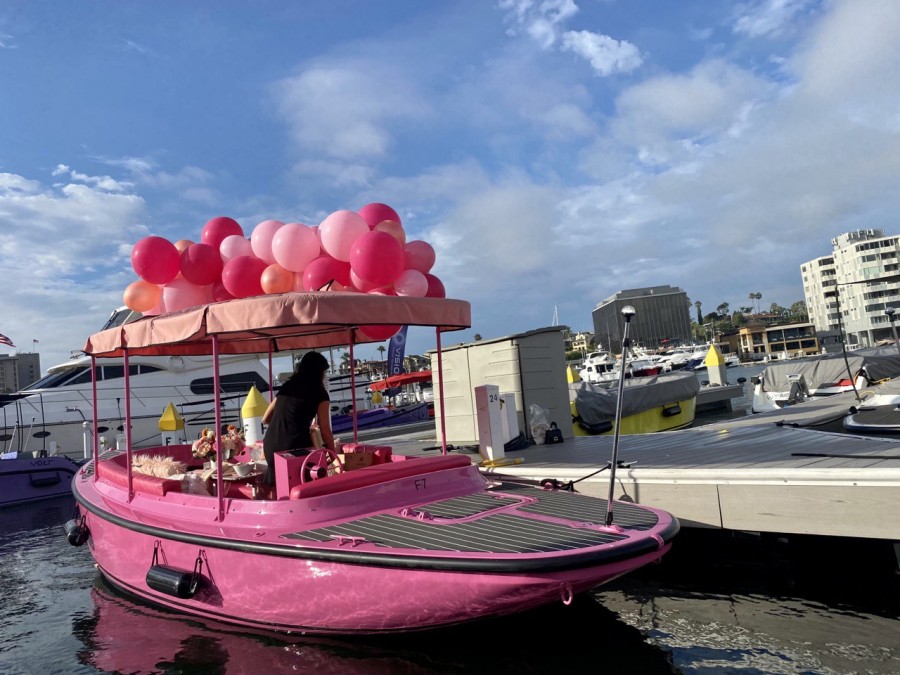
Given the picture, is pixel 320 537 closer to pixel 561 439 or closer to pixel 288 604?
pixel 288 604

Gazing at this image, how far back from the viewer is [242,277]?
641cm

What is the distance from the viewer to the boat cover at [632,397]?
1299 cm

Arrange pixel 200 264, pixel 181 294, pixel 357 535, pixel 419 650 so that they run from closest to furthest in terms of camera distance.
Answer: pixel 357 535 → pixel 419 650 → pixel 200 264 → pixel 181 294

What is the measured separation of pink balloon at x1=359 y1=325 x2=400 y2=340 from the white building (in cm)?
9089

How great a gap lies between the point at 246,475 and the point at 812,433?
21.7ft

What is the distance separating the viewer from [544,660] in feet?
14.5

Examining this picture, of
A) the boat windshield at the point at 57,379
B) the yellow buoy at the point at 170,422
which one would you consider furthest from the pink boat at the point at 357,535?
the boat windshield at the point at 57,379

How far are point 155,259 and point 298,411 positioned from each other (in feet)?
8.68

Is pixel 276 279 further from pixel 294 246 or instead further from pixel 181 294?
pixel 181 294

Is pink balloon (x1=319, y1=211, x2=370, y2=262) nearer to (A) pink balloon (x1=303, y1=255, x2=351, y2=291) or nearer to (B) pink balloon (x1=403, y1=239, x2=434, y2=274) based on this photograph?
(A) pink balloon (x1=303, y1=255, x2=351, y2=291)

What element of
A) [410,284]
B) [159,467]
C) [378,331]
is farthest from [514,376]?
[159,467]

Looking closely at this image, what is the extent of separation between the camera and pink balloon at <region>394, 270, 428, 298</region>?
6234 mm

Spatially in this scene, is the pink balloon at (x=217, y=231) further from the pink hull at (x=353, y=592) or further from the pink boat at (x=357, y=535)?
the pink hull at (x=353, y=592)

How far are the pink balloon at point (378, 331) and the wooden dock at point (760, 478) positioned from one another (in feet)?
6.36
